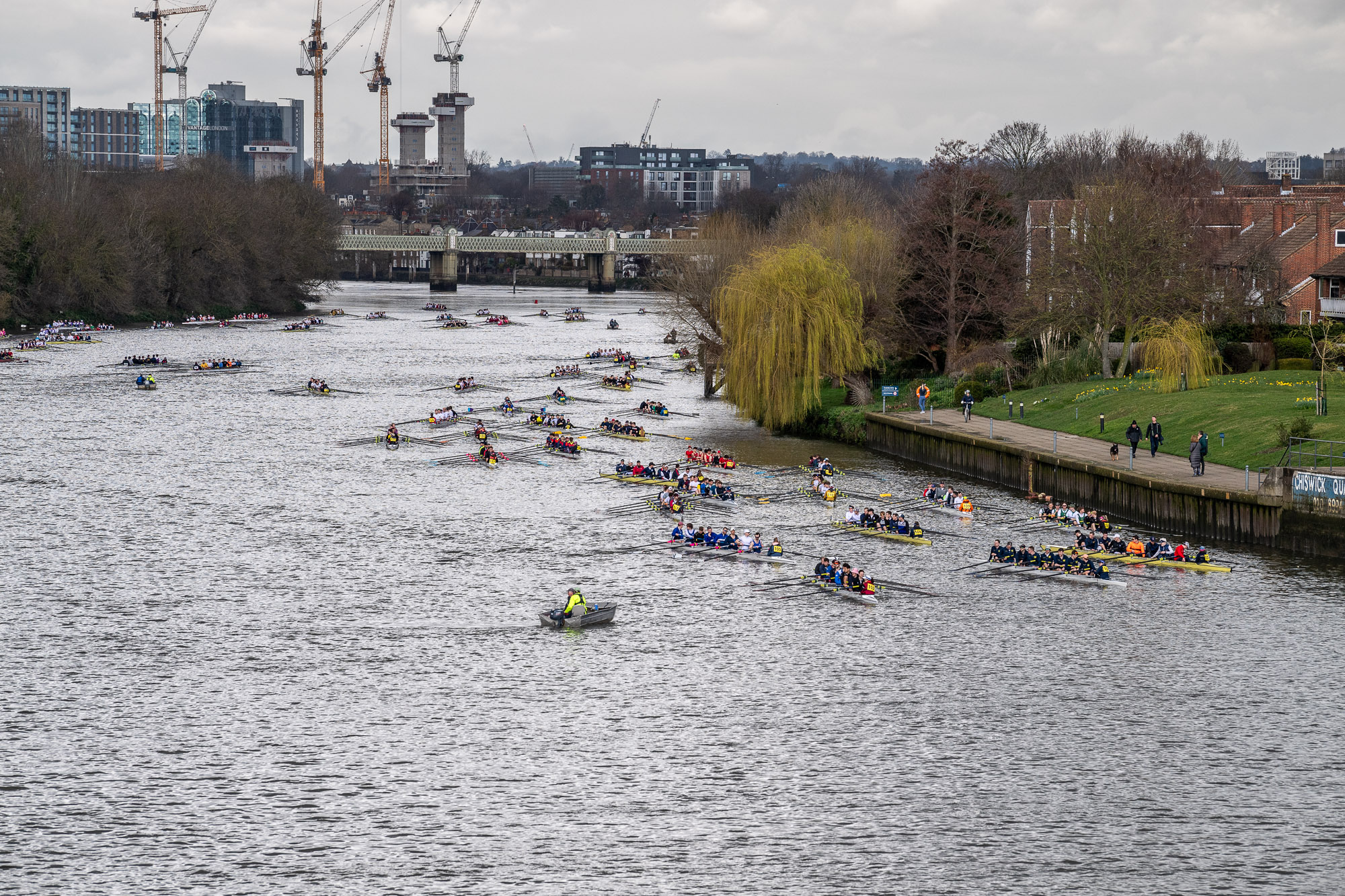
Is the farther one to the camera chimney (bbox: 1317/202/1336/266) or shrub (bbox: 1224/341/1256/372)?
chimney (bbox: 1317/202/1336/266)

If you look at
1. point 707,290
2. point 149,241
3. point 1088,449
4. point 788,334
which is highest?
point 149,241

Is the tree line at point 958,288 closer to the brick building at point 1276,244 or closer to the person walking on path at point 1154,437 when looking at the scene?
the brick building at point 1276,244

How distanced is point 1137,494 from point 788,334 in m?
25.8

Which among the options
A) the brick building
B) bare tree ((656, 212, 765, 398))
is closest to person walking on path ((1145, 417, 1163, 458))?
the brick building

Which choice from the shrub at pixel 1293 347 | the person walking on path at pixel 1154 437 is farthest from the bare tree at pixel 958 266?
the person walking on path at pixel 1154 437

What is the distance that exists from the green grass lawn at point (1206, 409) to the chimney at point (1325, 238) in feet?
53.9

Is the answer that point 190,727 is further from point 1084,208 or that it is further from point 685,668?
point 1084,208

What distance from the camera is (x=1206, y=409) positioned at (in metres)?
61.3

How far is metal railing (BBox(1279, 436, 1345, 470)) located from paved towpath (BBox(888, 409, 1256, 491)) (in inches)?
58.5

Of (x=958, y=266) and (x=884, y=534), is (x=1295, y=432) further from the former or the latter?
(x=958, y=266)

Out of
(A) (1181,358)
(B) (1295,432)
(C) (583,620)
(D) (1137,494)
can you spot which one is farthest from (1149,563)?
(A) (1181,358)

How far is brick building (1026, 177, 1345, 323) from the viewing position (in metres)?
79.7

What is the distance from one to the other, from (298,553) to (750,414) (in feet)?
105

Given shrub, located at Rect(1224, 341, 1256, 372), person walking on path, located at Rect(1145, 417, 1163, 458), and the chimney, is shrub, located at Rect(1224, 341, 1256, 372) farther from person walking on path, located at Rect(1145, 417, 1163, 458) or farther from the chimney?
person walking on path, located at Rect(1145, 417, 1163, 458)
